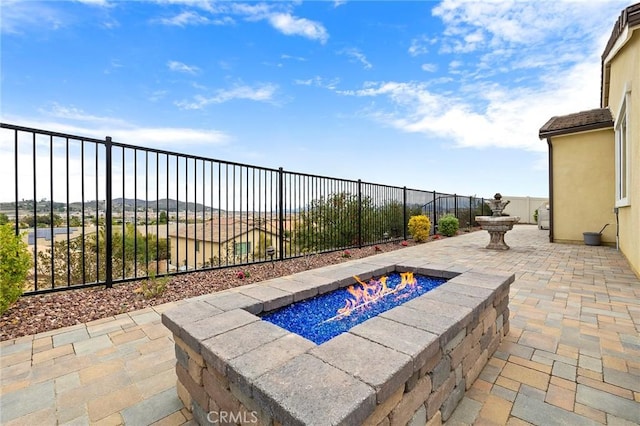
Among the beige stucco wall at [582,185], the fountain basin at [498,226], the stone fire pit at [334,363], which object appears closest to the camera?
the stone fire pit at [334,363]

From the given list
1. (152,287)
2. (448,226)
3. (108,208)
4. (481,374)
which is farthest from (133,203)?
(448,226)

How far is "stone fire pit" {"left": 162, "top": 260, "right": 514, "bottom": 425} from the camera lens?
0.92 meters

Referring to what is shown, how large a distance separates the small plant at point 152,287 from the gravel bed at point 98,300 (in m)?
0.04

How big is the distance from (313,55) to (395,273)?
6.44 metres

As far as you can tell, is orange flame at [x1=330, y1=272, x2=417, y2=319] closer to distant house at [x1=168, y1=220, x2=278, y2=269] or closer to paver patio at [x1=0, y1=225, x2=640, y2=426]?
paver patio at [x1=0, y1=225, x2=640, y2=426]

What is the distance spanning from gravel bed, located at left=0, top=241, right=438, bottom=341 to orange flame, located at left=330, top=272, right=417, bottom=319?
73.2 inches

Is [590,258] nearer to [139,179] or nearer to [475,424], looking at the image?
[475,424]

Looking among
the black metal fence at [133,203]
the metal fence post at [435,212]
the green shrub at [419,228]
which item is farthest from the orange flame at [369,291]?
the metal fence post at [435,212]

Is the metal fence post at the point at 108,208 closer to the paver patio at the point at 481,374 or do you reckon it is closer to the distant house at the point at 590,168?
the paver patio at the point at 481,374

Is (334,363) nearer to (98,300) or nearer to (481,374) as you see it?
(481,374)

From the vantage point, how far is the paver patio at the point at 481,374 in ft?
4.80

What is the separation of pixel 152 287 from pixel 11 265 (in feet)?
4.00

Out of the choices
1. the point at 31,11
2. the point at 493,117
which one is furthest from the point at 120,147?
the point at 493,117

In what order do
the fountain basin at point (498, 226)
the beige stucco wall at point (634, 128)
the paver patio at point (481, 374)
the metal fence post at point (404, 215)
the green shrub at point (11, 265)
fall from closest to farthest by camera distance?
the paver patio at point (481, 374) < the green shrub at point (11, 265) < the beige stucco wall at point (634, 128) < the fountain basin at point (498, 226) < the metal fence post at point (404, 215)
